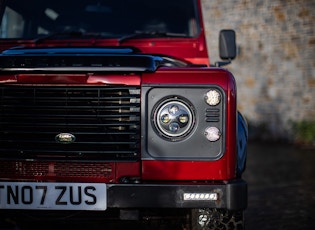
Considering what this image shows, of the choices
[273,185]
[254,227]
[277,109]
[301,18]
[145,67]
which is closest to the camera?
[145,67]

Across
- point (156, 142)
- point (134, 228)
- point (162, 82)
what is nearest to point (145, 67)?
point (162, 82)

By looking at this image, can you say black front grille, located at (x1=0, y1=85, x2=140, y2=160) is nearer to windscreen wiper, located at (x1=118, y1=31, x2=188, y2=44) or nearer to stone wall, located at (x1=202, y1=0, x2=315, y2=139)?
windscreen wiper, located at (x1=118, y1=31, x2=188, y2=44)

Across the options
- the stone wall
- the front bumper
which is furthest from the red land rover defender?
the stone wall

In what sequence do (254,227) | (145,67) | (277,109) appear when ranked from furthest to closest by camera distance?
1. (277,109)
2. (254,227)
3. (145,67)

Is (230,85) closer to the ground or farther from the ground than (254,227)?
farther from the ground

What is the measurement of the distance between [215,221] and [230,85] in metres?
0.89

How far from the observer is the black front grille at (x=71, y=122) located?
4035 millimetres

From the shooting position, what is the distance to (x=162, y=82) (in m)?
4.02

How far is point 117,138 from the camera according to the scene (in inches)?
160

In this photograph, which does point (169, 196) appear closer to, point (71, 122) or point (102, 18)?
point (71, 122)

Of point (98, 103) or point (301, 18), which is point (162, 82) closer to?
point (98, 103)

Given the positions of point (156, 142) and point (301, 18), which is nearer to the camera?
point (156, 142)

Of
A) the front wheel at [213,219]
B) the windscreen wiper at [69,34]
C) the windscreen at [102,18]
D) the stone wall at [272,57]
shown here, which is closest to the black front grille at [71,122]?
the front wheel at [213,219]

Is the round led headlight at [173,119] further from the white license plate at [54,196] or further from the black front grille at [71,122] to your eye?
the white license plate at [54,196]
